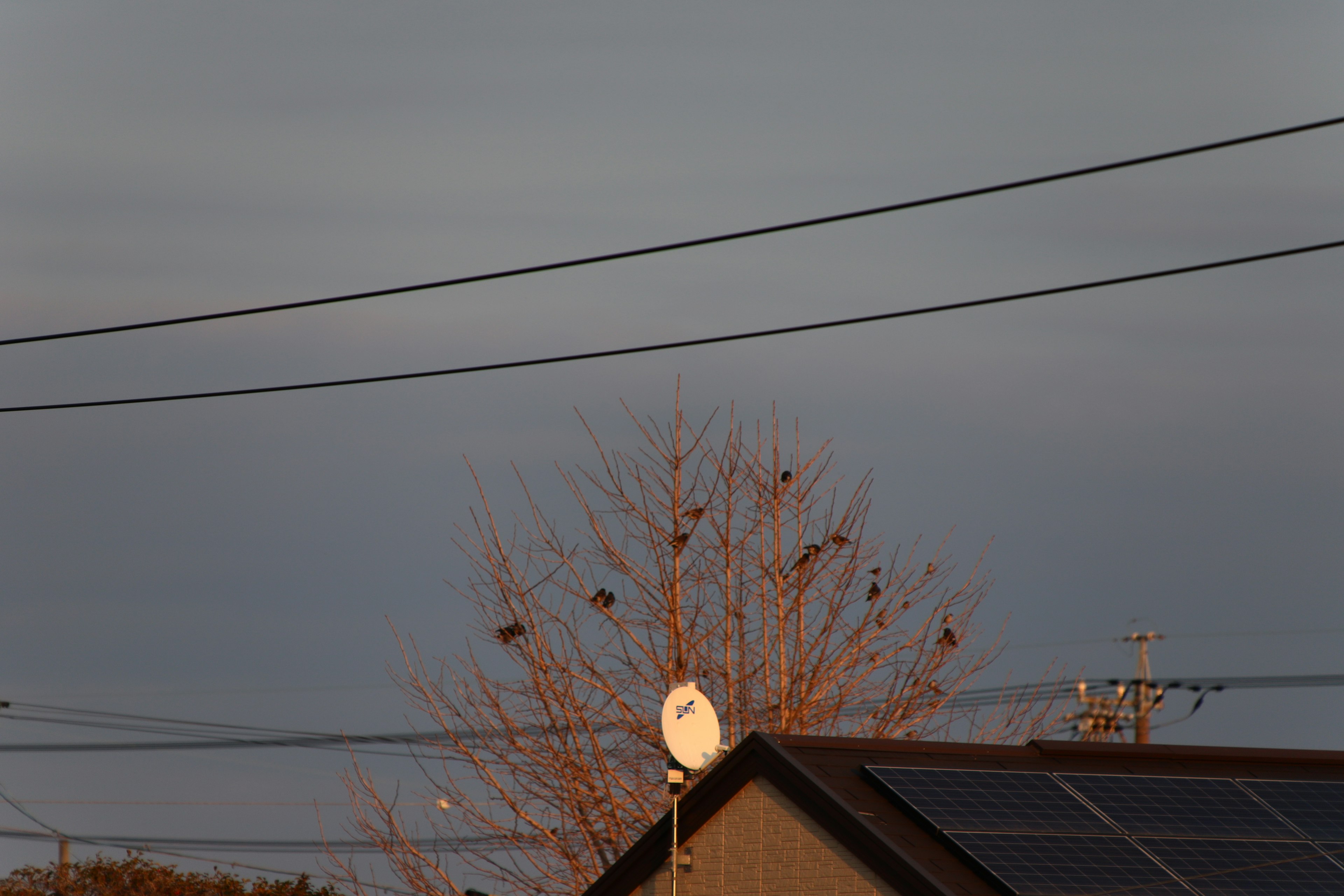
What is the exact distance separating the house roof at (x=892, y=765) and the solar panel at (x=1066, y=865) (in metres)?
0.23

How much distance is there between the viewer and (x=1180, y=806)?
13719 mm

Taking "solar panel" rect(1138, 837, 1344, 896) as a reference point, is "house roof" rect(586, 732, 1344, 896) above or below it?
above

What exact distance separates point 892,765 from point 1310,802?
4.56 metres

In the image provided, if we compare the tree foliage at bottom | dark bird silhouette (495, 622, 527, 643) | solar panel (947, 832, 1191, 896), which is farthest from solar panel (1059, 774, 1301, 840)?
the tree foliage at bottom

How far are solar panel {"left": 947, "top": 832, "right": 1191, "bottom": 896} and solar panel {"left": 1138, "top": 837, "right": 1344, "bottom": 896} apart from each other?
0.82 ft

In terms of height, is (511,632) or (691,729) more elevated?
(511,632)

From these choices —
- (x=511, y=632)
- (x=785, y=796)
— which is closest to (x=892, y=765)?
(x=785, y=796)

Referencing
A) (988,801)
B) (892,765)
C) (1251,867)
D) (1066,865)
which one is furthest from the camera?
(892,765)

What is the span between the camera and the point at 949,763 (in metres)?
14.0

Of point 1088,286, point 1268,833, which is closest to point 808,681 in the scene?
point 1268,833

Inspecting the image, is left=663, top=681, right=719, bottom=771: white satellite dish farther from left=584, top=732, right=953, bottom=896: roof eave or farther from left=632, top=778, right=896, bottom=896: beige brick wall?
left=632, top=778, right=896, bottom=896: beige brick wall

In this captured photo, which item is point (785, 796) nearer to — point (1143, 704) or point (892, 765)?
point (892, 765)

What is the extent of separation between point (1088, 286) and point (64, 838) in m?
42.9

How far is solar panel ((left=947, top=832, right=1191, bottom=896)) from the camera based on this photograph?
11656 mm
